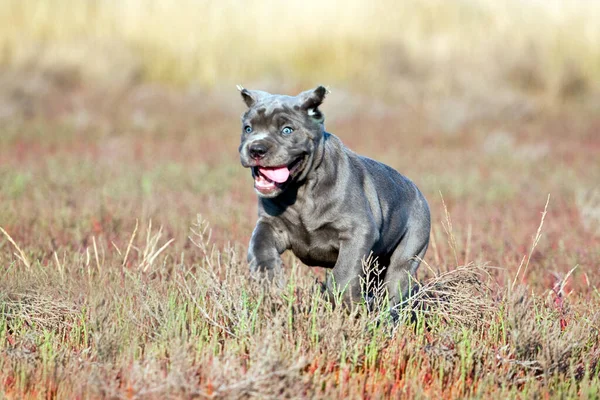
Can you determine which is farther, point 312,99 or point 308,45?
point 308,45

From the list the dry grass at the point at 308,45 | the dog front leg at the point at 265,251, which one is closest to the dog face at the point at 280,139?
the dog front leg at the point at 265,251

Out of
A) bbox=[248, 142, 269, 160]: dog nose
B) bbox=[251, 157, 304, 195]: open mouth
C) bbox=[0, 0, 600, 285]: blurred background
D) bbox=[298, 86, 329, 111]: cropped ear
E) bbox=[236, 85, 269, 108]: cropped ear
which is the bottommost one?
bbox=[0, 0, 600, 285]: blurred background

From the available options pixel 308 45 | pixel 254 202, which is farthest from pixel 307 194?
pixel 308 45

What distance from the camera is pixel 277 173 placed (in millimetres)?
4711

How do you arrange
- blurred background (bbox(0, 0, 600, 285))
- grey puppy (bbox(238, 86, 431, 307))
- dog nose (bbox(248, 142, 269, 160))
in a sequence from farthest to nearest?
1. blurred background (bbox(0, 0, 600, 285))
2. grey puppy (bbox(238, 86, 431, 307))
3. dog nose (bbox(248, 142, 269, 160))

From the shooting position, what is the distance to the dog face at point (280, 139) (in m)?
4.65

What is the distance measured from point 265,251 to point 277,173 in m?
0.46

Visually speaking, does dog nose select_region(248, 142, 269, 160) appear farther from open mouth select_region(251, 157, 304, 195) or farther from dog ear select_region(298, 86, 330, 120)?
dog ear select_region(298, 86, 330, 120)

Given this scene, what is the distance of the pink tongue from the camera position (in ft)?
15.4

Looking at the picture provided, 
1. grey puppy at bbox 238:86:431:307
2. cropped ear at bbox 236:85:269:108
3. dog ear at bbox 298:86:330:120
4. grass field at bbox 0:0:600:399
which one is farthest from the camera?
cropped ear at bbox 236:85:269:108

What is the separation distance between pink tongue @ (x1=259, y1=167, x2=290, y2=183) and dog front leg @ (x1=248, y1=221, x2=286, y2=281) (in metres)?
0.37

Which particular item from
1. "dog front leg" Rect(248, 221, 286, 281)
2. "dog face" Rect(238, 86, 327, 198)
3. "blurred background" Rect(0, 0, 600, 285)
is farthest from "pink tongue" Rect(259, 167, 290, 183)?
"blurred background" Rect(0, 0, 600, 285)

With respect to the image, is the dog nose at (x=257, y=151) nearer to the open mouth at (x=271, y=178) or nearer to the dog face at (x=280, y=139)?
the dog face at (x=280, y=139)

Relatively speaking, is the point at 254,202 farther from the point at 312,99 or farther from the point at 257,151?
the point at 257,151
